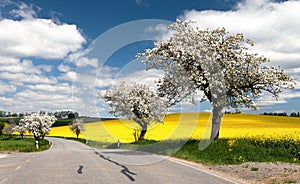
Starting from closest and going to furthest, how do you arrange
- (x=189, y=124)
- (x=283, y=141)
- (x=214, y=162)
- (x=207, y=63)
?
(x=214, y=162)
(x=283, y=141)
(x=207, y=63)
(x=189, y=124)

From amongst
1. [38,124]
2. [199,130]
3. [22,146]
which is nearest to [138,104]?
[199,130]

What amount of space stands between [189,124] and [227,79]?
9102 mm

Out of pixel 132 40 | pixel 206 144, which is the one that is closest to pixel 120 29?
pixel 132 40

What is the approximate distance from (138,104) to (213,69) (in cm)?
1719

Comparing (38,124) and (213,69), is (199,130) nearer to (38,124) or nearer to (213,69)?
(213,69)

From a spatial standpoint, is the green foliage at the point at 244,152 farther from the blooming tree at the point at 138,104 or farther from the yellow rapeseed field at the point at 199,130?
the blooming tree at the point at 138,104

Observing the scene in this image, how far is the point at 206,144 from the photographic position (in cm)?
2130

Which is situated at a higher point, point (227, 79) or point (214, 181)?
point (227, 79)

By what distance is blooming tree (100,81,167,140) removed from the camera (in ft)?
122

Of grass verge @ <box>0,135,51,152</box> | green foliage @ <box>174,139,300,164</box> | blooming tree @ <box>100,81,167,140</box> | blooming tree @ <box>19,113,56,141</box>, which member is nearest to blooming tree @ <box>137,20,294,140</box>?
green foliage @ <box>174,139,300,164</box>

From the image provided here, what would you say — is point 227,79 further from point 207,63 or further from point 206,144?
point 206,144

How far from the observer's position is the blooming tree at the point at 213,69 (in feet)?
70.5

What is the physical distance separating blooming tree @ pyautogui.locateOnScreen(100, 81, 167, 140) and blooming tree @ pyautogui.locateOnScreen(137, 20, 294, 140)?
1385 centimetres

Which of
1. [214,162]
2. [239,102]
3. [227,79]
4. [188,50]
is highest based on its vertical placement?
[188,50]
